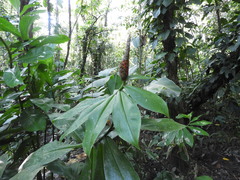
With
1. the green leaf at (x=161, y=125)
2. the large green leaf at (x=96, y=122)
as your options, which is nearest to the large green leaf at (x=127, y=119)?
the large green leaf at (x=96, y=122)

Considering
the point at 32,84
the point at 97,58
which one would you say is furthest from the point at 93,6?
the point at 32,84

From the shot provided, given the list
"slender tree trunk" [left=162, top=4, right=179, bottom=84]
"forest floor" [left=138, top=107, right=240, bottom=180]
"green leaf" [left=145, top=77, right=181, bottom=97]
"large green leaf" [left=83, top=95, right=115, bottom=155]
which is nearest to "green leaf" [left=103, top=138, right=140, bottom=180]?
"large green leaf" [left=83, top=95, right=115, bottom=155]

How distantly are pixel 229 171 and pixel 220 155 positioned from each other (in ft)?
0.85

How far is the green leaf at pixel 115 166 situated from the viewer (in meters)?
0.46

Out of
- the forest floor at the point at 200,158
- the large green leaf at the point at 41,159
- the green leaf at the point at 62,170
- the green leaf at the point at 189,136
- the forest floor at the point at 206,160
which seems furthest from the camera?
the forest floor at the point at 206,160

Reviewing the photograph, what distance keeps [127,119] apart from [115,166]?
18 cm

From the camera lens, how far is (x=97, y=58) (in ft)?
12.5

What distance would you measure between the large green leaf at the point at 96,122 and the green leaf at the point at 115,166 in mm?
146

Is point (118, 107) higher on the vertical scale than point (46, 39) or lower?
lower

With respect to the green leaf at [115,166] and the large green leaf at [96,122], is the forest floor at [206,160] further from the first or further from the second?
the large green leaf at [96,122]

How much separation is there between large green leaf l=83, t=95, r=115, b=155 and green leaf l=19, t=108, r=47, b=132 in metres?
0.33

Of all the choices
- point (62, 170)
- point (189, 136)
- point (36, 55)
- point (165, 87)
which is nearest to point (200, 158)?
point (189, 136)

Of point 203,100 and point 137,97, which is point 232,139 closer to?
point 203,100

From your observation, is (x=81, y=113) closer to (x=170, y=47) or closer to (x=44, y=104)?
(x=44, y=104)
